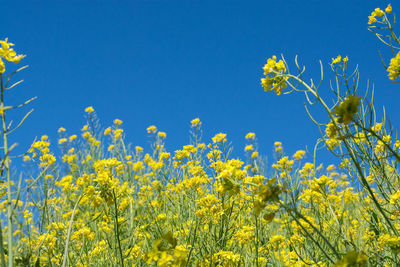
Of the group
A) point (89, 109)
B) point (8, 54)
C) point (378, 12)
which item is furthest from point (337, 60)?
point (89, 109)

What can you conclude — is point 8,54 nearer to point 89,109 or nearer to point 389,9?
point 389,9

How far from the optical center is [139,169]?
4.77 metres

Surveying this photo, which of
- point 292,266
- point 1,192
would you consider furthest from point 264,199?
point 1,192

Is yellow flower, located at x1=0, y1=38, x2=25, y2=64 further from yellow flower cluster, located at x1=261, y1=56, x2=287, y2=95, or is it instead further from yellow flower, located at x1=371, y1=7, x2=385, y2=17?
yellow flower, located at x1=371, y1=7, x2=385, y2=17

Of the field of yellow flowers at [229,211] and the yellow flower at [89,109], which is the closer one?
the field of yellow flowers at [229,211]

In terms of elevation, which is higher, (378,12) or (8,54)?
(378,12)

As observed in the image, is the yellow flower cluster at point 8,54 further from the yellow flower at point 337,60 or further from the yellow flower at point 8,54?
the yellow flower at point 337,60

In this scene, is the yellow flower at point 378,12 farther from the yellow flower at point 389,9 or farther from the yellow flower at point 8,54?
the yellow flower at point 8,54

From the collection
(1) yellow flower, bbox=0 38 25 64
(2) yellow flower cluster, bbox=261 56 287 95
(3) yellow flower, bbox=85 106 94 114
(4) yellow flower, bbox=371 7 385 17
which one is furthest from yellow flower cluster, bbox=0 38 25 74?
(3) yellow flower, bbox=85 106 94 114

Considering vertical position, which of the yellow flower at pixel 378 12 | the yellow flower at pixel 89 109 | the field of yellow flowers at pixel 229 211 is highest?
the yellow flower at pixel 89 109

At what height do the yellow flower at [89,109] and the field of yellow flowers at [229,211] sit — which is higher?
the yellow flower at [89,109]

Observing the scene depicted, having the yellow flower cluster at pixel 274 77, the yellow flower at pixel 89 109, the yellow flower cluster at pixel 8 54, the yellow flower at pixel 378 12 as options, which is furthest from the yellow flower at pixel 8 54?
the yellow flower at pixel 89 109

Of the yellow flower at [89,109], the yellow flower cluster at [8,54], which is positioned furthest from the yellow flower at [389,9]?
the yellow flower at [89,109]

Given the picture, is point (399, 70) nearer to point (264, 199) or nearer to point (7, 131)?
point (264, 199)
